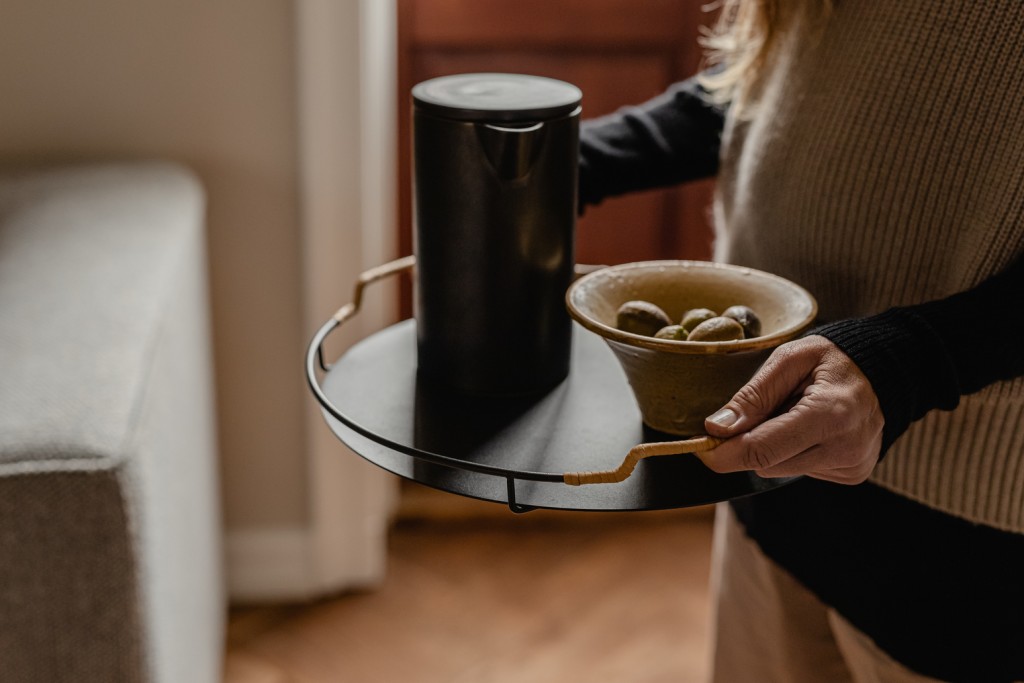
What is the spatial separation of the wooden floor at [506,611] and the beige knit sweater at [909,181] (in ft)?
2.98

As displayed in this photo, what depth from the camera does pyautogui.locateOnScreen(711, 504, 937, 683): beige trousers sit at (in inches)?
34.1

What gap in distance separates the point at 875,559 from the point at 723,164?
0.35m

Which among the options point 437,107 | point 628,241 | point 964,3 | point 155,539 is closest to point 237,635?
point 155,539

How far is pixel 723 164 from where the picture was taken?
2.97ft

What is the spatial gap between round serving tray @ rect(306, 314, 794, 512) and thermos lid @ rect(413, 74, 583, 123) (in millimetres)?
177

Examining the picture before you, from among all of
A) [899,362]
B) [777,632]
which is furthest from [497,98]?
[777,632]

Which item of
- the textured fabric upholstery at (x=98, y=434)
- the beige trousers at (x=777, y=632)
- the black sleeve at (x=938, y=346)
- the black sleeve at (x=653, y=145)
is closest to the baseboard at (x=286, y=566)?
the textured fabric upholstery at (x=98, y=434)

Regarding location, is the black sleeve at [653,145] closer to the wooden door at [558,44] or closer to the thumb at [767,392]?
the thumb at [767,392]

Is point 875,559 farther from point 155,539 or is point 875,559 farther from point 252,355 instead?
point 252,355

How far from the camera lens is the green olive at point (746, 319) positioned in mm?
626

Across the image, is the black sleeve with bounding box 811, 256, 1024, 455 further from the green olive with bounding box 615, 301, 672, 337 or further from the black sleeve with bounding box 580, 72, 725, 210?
the black sleeve with bounding box 580, 72, 725, 210

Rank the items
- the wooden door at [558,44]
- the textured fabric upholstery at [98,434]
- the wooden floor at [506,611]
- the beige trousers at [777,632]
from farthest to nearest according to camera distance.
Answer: the wooden door at [558,44], the wooden floor at [506,611], the beige trousers at [777,632], the textured fabric upholstery at [98,434]

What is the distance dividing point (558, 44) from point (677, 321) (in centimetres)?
114

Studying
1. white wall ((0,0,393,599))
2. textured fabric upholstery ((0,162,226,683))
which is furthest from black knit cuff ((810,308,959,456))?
white wall ((0,0,393,599))
